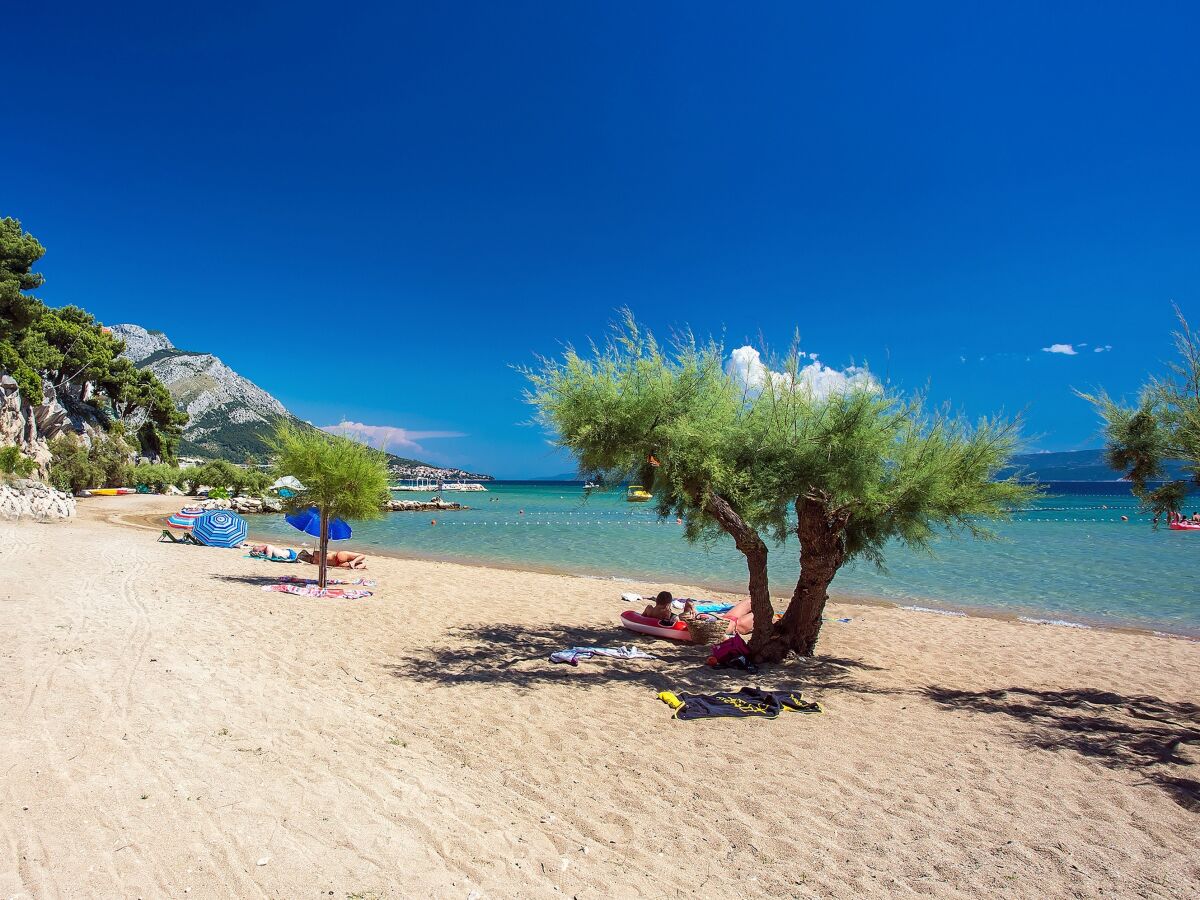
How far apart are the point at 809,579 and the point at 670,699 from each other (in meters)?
3.05

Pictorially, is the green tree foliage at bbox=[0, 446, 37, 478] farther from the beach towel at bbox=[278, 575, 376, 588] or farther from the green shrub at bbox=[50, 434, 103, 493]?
the beach towel at bbox=[278, 575, 376, 588]

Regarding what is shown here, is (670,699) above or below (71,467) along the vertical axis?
below

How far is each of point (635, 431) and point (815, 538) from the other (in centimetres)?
300

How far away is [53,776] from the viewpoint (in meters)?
3.95

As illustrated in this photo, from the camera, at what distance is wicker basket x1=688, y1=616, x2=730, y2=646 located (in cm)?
995

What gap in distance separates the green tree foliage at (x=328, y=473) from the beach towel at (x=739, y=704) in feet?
28.1

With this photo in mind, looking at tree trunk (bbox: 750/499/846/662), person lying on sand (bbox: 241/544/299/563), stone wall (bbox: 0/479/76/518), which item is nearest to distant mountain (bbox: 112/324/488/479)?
stone wall (bbox: 0/479/76/518)

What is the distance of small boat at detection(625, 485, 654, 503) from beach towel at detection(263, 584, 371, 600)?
276 inches

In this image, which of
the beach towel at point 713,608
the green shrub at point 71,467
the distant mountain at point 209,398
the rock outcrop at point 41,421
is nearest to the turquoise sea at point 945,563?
the beach towel at point 713,608

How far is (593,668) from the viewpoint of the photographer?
8383 millimetres

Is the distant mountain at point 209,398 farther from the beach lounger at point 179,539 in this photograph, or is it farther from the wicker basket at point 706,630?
the wicker basket at point 706,630

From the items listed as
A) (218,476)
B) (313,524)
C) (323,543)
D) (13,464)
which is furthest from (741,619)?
(218,476)

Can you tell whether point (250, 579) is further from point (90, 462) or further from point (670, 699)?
point (90, 462)

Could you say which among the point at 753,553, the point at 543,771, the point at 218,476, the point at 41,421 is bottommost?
the point at 543,771
